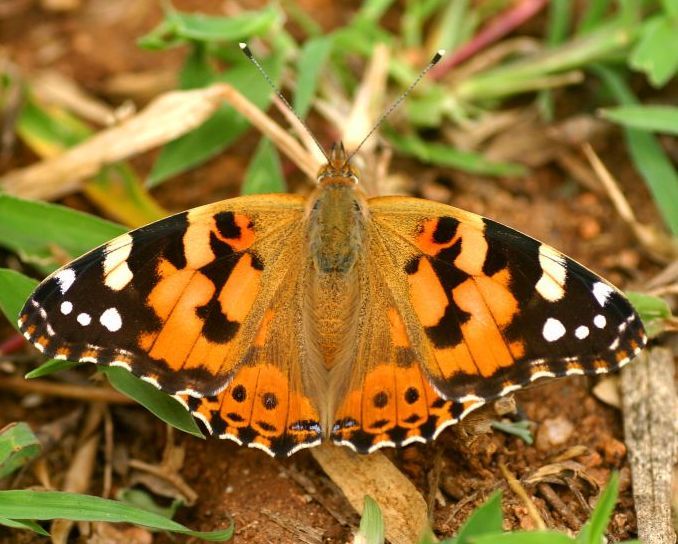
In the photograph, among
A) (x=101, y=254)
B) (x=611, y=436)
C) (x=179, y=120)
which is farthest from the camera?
(x=179, y=120)

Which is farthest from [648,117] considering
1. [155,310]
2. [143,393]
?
[143,393]

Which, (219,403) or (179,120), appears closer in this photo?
(219,403)

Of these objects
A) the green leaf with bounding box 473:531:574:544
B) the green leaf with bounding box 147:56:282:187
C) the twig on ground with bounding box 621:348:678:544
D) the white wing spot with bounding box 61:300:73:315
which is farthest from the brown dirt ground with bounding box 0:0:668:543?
the white wing spot with bounding box 61:300:73:315

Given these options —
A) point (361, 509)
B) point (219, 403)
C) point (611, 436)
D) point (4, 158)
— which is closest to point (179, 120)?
point (4, 158)

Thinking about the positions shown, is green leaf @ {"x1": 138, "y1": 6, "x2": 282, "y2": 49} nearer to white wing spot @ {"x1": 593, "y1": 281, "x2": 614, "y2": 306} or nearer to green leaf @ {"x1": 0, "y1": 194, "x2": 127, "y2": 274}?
green leaf @ {"x1": 0, "y1": 194, "x2": 127, "y2": 274}

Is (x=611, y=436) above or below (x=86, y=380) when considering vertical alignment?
above

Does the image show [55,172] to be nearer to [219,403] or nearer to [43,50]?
[43,50]

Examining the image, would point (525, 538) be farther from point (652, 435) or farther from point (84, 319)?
point (84, 319)
